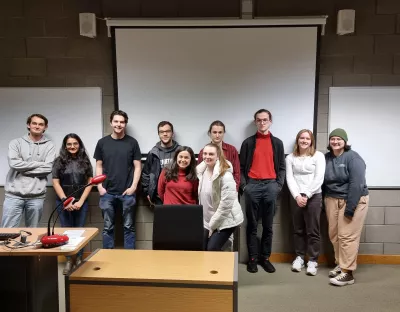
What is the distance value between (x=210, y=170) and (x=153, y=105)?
4.20 feet

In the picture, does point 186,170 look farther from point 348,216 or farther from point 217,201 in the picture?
point 348,216

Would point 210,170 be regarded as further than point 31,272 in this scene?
Yes

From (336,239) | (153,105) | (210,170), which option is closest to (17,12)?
(153,105)

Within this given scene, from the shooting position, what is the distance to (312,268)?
12.1 feet

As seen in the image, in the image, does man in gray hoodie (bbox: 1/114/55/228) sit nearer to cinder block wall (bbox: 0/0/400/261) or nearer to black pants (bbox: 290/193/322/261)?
cinder block wall (bbox: 0/0/400/261)

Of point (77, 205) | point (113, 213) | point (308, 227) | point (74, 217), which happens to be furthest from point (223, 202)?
point (74, 217)

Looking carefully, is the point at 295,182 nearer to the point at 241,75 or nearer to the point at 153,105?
the point at 241,75

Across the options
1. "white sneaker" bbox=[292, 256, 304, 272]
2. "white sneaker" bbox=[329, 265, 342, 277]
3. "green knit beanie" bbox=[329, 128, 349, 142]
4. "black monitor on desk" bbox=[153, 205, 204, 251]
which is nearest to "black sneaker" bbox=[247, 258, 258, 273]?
"white sneaker" bbox=[292, 256, 304, 272]

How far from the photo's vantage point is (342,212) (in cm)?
354

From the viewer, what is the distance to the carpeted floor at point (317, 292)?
3034mm

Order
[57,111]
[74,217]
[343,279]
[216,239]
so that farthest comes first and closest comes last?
1. [57,111]
2. [74,217]
3. [343,279]
4. [216,239]

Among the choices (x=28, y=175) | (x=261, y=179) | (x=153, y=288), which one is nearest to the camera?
(x=153, y=288)

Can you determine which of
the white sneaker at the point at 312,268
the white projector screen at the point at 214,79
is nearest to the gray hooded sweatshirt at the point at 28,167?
the white projector screen at the point at 214,79

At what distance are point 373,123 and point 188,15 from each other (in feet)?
7.45
